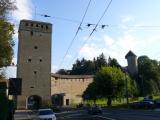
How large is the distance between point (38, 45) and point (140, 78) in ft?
133

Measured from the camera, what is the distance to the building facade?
80.7 meters

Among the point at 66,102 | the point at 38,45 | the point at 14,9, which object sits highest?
the point at 38,45

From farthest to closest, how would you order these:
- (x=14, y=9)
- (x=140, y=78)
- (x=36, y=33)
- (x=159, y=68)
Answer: (x=159, y=68), (x=140, y=78), (x=36, y=33), (x=14, y=9)

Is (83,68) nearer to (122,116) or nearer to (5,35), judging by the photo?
(122,116)

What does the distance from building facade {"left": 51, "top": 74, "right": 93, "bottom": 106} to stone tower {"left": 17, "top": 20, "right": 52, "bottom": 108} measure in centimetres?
892

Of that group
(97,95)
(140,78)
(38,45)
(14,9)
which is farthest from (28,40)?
(14,9)

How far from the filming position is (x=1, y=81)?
92.5 feet

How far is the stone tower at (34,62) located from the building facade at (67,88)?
892 cm

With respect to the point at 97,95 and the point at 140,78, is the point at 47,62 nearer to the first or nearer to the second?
the point at 97,95

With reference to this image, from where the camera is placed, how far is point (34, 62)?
70.4 metres

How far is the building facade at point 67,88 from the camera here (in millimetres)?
80688

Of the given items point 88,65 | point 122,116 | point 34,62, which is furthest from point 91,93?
point 88,65

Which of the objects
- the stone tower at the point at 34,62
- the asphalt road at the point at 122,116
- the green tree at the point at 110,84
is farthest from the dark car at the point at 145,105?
the stone tower at the point at 34,62

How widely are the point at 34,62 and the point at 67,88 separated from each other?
16926 mm
